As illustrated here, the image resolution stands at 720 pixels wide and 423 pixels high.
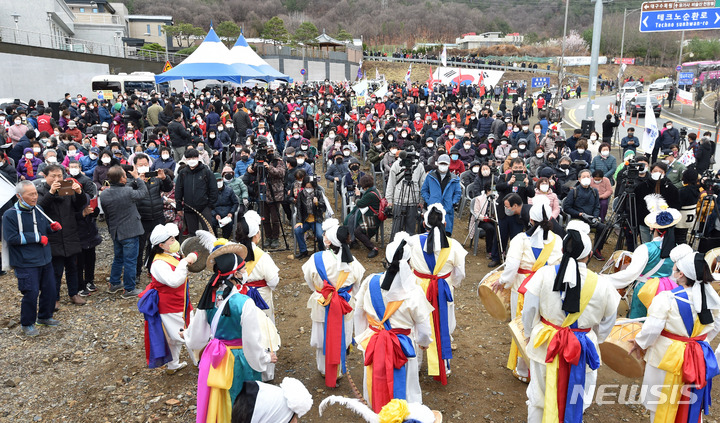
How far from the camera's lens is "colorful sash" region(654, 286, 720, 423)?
3787mm

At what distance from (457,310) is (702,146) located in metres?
8.33

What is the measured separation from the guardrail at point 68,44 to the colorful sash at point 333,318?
24.5 m

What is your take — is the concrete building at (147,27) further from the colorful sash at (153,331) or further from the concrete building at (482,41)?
the colorful sash at (153,331)

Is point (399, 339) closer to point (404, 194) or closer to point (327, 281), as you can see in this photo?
point (327, 281)

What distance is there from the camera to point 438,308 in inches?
195

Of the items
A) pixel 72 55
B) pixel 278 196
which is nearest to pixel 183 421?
pixel 278 196

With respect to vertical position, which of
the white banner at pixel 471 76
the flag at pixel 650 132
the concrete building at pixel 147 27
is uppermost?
the concrete building at pixel 147 27

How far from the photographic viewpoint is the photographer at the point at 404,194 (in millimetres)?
8555

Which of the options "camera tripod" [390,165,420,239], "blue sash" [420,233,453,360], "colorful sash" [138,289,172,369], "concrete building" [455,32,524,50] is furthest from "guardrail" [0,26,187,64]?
"concrete building" [455,32,524,50]

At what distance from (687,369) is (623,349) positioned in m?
0.46

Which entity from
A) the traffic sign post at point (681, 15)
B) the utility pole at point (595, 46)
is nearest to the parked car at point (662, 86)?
the traffic sign post at point (681, 15)

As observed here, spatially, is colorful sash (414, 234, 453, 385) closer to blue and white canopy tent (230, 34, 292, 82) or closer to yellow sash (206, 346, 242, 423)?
yellow sash (206, 346, 242, 423)

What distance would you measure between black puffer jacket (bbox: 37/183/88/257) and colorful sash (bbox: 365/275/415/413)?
4.59 meters

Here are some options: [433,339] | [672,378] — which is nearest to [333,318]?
[433,339]
